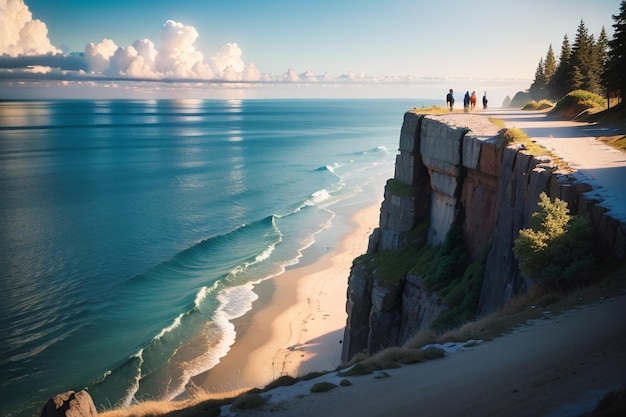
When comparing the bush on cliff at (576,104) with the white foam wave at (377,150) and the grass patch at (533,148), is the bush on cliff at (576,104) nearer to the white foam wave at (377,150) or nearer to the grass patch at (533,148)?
the grass patch at (533,148)

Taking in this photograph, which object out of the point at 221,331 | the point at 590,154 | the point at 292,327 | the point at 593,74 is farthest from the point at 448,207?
the point at 593,74

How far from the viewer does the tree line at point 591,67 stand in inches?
1271

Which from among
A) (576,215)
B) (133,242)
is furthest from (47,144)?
(576,215)

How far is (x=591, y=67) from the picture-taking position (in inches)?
1928

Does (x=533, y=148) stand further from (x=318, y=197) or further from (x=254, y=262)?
(x=318, y=197)

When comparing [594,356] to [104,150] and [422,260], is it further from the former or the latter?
[104,150]

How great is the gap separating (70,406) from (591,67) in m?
50.8

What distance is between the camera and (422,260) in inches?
997

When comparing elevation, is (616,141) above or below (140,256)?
above

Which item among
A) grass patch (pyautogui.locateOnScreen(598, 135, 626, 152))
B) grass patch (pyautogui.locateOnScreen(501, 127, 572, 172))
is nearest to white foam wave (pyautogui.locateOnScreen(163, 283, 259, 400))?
grass patch (pyautogui.locateOnScreen(501, 127, 572, 172))

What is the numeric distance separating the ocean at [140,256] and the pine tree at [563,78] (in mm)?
24046

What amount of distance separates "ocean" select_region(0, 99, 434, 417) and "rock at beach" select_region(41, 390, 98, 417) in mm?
13863

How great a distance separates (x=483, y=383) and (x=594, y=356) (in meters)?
1.95

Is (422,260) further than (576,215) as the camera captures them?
Yes
